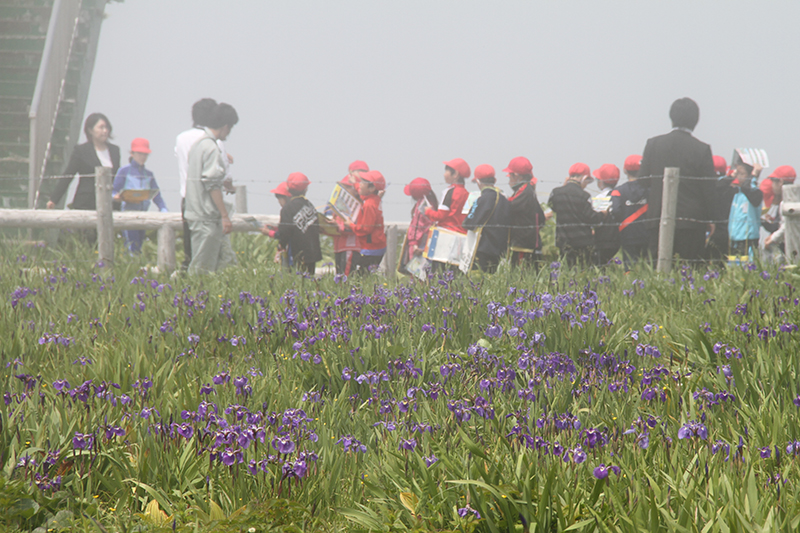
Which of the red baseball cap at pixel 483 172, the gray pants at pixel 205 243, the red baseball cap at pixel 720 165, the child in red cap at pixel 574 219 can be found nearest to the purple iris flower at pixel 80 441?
the gray pants at pixel 205 243

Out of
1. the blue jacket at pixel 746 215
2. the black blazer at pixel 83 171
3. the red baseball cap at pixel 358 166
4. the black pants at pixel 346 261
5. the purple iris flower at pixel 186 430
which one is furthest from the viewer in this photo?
the blue jacket at pixel 746 215

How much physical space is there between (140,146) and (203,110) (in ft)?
9.82

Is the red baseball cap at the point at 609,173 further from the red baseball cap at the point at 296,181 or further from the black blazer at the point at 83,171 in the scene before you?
the black blazer at the point at 83,171

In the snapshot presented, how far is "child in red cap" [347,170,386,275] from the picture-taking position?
8.78 meters

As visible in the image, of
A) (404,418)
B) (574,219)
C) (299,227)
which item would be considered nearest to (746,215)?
(574,219)

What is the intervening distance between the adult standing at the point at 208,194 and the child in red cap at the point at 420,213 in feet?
9.78

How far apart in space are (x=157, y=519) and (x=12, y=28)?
45.9 feet

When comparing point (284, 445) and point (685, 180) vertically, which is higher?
point (685, 180)

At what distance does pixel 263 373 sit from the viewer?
3820 millimetres

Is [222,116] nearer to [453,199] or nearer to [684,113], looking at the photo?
[453,199]

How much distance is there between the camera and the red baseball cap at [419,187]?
9906 millimetres

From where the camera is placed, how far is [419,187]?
9.95 meters

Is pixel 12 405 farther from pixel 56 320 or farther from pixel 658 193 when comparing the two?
pixel 658 193

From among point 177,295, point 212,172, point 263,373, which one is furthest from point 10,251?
point 263,373
